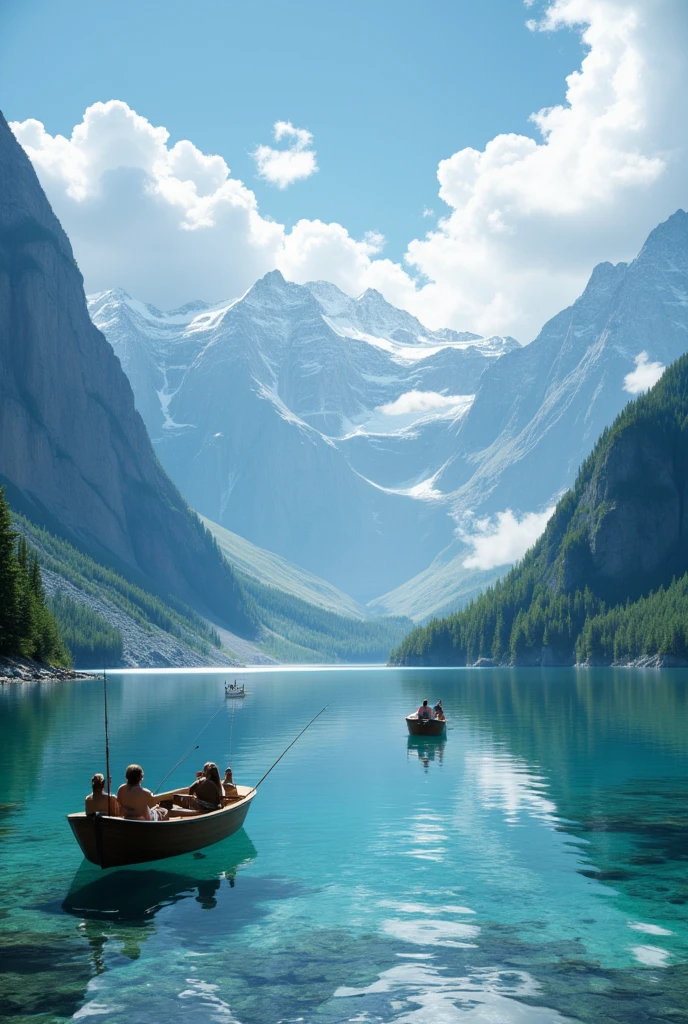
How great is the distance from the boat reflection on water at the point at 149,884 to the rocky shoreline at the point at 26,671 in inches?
4120

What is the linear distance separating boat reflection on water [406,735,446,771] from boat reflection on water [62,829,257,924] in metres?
27.4

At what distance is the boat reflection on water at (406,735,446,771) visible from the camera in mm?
66625

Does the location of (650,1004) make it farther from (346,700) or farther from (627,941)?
(346,700)

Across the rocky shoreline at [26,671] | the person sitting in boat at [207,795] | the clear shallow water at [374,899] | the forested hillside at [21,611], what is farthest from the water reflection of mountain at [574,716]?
the forested hillside at [21,611]

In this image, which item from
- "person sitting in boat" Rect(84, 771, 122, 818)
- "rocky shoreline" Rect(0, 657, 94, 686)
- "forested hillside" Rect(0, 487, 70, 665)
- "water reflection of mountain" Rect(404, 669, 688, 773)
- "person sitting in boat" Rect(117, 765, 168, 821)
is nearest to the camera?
"person sitting in boat" Rect(84, 771, 122, 818)

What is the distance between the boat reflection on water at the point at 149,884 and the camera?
2881 cm

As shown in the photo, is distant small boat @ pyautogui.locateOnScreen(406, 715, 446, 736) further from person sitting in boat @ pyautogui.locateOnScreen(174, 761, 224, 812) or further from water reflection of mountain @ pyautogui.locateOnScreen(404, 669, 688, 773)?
person sitting in boat @ pyautogui.locateOnScreen(174, 761, 224, 812)

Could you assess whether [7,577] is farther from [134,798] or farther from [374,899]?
[374,899]

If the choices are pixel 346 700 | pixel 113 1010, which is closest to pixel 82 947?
pixel 113 1010

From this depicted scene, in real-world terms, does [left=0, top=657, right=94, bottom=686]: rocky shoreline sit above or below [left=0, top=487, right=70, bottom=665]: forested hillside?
below

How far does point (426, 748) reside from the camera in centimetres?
7250

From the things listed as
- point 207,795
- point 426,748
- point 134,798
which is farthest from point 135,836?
point 426,748

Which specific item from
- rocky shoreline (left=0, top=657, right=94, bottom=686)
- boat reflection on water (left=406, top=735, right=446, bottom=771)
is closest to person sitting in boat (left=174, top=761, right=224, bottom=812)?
boat reflection on water (left=406, top=735, right=446, bottom=771)

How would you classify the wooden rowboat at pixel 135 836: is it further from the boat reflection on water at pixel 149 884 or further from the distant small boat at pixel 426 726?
the distant small boat at pixel 426 726
